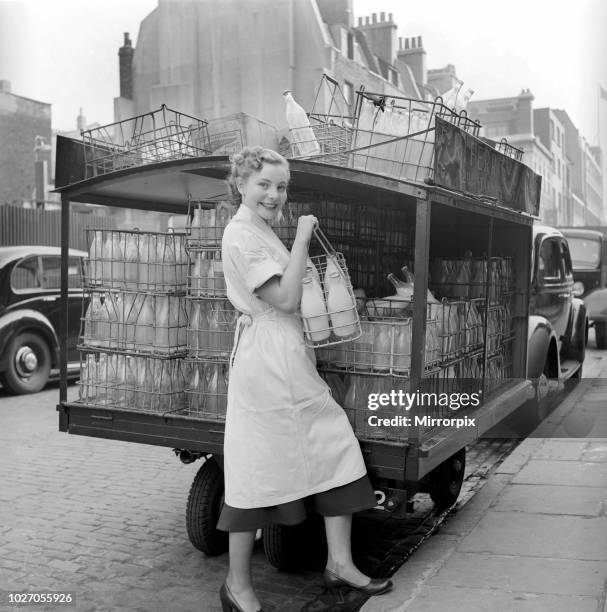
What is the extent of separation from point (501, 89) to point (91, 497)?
4.77 m

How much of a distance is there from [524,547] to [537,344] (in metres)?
3.48

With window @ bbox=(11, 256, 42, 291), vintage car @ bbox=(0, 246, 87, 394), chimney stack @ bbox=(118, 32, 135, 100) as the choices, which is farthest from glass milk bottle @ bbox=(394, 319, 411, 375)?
window @ bbox=(11, 256, 42, 291)

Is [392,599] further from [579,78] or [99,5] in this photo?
[99,5]

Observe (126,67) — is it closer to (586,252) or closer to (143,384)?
(143,384)

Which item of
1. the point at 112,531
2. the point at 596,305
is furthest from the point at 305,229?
the point at 596,305

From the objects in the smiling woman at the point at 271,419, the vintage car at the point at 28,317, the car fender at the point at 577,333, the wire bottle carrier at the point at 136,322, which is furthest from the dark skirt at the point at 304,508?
the vintage car at the point at 28,317

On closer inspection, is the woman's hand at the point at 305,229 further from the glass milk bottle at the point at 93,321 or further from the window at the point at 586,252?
the window at the point at 586,252

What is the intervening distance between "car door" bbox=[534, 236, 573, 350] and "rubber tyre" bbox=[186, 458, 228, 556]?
14.5 ft

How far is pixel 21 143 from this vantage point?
1691 cm

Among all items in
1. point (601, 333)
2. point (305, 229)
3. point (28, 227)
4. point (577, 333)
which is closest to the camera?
point (305, 229)

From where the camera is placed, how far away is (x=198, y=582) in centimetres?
403

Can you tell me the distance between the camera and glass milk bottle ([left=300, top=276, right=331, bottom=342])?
3352 mm

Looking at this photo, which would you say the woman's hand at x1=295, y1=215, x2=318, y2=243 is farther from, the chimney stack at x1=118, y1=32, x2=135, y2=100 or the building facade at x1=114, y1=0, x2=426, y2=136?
the chimney stack at x1=118, y1=32, x2=135, y2=100

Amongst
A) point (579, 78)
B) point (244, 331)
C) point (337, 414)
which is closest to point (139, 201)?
point (244, 331)
